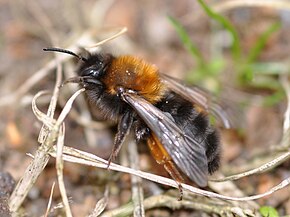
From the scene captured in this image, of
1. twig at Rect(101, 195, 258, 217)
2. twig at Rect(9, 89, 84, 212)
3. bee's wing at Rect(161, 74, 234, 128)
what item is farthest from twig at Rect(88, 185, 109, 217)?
bee's wing at Rect(161, 74, 234, 128)

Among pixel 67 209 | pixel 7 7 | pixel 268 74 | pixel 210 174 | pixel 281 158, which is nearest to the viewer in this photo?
pixel 67 209

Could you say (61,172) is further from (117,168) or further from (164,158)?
(164,158)

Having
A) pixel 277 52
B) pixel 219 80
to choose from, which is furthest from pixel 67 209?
pixel 277 52

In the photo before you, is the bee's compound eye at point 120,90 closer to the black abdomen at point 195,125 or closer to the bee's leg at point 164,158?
the black abdomen at point 195,125

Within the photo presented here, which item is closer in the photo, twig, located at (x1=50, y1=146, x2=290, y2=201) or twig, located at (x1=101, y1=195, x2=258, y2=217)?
twig, located at (x1=50, y1=146, x2=290, y2=201)

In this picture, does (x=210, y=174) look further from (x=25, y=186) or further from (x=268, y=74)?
(x=268, y=74)

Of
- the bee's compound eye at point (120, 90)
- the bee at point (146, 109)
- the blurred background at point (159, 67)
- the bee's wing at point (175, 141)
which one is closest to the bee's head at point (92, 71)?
the bee at point (146, 109)

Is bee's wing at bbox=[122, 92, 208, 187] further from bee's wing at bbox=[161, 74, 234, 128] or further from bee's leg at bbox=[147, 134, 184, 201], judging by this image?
bee's wing at bbox=[161, 74, 234, 128]
